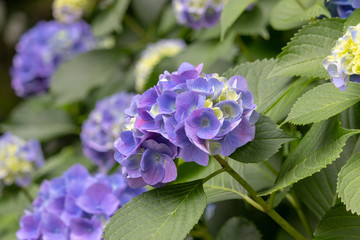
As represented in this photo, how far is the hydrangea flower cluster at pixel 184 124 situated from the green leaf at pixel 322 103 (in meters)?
0.06

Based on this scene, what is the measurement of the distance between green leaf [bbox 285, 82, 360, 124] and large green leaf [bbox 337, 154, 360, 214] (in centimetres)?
7

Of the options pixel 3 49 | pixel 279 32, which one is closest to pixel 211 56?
pixel 279 32

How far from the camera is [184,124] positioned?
0.60 m

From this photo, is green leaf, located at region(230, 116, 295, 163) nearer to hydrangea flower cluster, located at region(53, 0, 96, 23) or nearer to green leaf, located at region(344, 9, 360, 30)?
green leaf, located at region(344, 9, 360, 30)

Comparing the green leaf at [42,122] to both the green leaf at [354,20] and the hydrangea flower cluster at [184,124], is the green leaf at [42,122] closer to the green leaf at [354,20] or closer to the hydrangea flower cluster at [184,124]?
the hydrangea flower cluster at [184,124]

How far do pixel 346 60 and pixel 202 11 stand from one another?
853 mm

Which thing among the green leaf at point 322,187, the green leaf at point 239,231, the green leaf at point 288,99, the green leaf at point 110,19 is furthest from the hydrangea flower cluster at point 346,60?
the green leaf at point 110,19

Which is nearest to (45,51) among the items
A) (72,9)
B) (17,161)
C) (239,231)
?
(72,9)

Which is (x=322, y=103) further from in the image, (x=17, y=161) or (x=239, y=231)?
(x=17, y=161)

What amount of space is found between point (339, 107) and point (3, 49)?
10.8 ft

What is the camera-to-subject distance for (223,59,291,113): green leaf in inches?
30.1

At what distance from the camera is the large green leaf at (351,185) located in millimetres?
569

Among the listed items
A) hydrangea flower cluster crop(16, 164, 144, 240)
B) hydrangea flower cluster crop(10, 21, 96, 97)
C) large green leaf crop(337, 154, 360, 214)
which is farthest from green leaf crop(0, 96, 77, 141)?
large green leaf crop(337, 154, 360, 214)

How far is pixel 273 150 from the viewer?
2.07 feet
